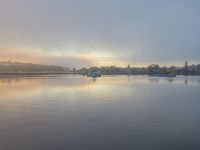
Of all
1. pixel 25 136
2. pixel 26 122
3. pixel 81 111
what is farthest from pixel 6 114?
pixel 25 136

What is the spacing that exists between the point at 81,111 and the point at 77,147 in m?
10.4

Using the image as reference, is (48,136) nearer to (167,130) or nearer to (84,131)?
(84,131)

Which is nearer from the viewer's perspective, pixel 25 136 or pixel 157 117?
pixel 25 136

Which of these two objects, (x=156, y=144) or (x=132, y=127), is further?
(x=132, y=127)

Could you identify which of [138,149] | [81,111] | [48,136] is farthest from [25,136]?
[81,111]

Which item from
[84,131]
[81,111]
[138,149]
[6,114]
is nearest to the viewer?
[138,149]

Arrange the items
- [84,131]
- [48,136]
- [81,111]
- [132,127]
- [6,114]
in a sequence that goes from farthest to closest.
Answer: [81,111] → [6,114] → [132,127] → [84,131] → [48,136]

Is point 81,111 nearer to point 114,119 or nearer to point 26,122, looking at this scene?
point 114,119

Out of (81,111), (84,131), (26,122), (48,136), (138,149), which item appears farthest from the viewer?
(81,111)

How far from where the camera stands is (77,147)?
42.2 feet

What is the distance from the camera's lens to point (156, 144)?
1346 centimetres

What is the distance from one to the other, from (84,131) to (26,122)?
4.33m

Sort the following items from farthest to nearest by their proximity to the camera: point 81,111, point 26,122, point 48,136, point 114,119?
point 81,111 < point 114,119 < point 26,122 < point 48,136

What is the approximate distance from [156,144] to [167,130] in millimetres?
2995
